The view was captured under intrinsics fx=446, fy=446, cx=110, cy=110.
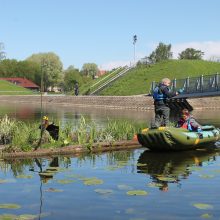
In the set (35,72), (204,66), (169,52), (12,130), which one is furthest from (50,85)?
(12,130)

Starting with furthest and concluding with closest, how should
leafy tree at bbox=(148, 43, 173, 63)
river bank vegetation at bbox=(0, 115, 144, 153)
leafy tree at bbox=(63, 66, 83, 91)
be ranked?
leafy tree at bbox=(63, 66, 83, 91) < leafy tree at bbox=(148, 43, 173, 63) < river bank vegetation at bbox=(0, 115, 144, 153)

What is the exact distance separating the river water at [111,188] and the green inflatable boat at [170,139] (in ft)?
2.62

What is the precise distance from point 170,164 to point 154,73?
253 feet

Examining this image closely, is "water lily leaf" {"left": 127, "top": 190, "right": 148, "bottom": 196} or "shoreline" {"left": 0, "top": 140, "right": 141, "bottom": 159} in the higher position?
"shoreline" {"left": 0, "top": 140, "right": 141, "bottom": 159}

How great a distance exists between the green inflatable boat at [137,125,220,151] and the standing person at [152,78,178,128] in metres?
0.56

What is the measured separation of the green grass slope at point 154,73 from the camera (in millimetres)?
84125

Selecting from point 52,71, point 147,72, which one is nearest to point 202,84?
point 147,72

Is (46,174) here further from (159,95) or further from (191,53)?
(191,53)

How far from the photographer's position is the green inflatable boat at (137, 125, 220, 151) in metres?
16.5

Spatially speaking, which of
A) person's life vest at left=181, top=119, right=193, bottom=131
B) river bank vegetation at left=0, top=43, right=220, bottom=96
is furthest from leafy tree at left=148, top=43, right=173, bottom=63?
person's life vest at left=181, top=119, right=193, bottom=131

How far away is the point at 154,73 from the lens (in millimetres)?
90750

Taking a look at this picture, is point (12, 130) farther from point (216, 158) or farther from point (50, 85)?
point (50, 85)

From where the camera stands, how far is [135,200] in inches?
384

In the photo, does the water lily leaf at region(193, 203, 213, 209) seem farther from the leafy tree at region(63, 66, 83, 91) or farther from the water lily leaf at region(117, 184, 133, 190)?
the leafy tree at region(63, 66, 83, 91)
